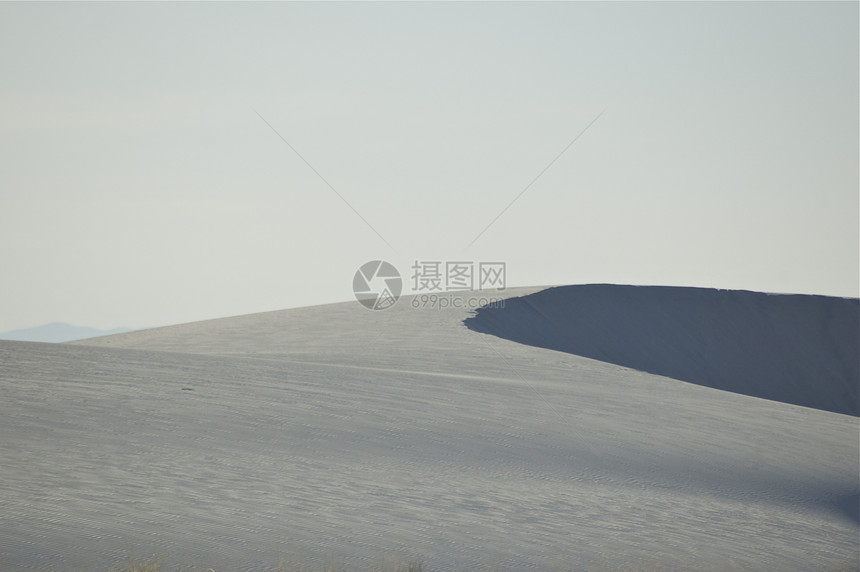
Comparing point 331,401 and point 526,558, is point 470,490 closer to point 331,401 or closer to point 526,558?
point 526,558

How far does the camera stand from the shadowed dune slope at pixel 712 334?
22828 mm

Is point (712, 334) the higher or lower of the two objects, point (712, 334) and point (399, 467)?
the higher

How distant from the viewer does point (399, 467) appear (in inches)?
322

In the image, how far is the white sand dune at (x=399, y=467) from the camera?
6004 mm

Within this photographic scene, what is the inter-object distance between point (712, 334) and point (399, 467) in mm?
21081

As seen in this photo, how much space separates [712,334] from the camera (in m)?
27.1

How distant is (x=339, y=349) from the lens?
620 inches

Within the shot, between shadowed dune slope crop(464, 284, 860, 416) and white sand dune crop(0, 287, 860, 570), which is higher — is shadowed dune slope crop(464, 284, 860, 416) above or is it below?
above

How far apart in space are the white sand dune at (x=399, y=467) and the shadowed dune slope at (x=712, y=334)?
797 centimetres

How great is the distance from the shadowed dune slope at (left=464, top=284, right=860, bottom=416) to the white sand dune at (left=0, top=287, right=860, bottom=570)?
26.2 feet

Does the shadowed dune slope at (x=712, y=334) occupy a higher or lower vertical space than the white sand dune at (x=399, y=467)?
higher

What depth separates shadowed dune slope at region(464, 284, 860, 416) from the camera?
74.9ft

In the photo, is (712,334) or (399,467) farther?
(712,334)

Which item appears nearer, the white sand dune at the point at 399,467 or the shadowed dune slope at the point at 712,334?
the white sand dune at the point at 399,467
